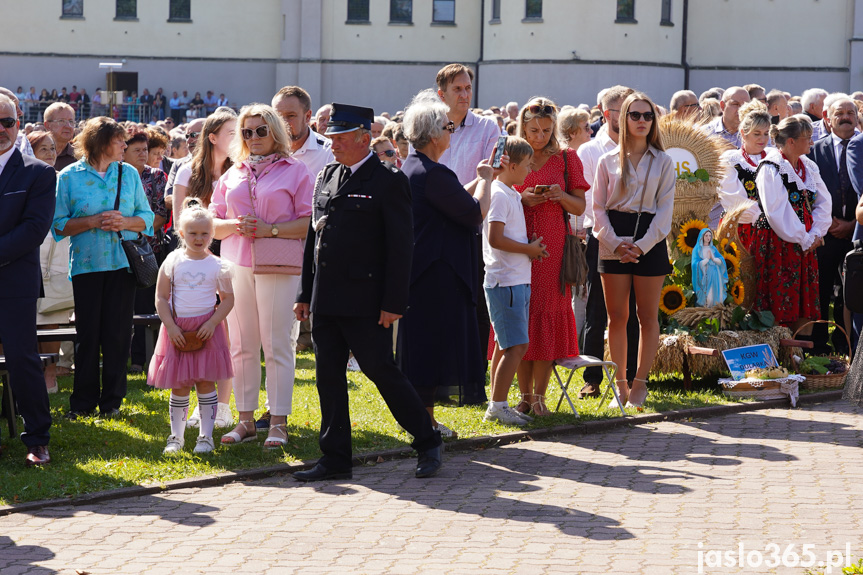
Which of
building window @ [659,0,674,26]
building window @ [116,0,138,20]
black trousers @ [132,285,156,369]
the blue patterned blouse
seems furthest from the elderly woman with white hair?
building window @ [116,0,138,20]

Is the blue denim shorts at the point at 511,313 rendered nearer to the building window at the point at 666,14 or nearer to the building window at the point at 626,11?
the building window at the point at 626,11

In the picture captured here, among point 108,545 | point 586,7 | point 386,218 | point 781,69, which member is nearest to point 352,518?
point 108,545

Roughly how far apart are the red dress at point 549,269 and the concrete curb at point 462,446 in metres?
0.59

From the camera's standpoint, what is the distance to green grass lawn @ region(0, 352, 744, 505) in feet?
22.6

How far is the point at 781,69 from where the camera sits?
50.3m

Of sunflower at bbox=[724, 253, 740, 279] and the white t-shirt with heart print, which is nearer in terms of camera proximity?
the white t-shirt with heart print

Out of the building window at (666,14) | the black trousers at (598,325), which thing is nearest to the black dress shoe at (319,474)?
the black trousers at (598,325)

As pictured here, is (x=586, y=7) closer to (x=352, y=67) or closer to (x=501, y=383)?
(x=352, y=67)

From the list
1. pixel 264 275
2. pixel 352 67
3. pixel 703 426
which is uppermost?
pixel 352 67

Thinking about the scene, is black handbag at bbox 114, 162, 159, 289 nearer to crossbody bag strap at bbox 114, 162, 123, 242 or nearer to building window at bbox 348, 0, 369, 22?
crossbody bag strap at bbox 114, 162, 123, 242

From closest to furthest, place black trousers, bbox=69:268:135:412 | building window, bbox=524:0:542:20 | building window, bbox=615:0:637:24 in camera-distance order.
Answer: black trousers, bbox=69:268:135:412
building window, bbox=615:0:637:24
building window, bbox=524:0:542:20

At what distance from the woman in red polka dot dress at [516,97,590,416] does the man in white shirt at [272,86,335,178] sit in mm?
1417

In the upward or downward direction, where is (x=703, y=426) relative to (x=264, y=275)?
downward

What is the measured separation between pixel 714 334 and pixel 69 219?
512 centimetres
